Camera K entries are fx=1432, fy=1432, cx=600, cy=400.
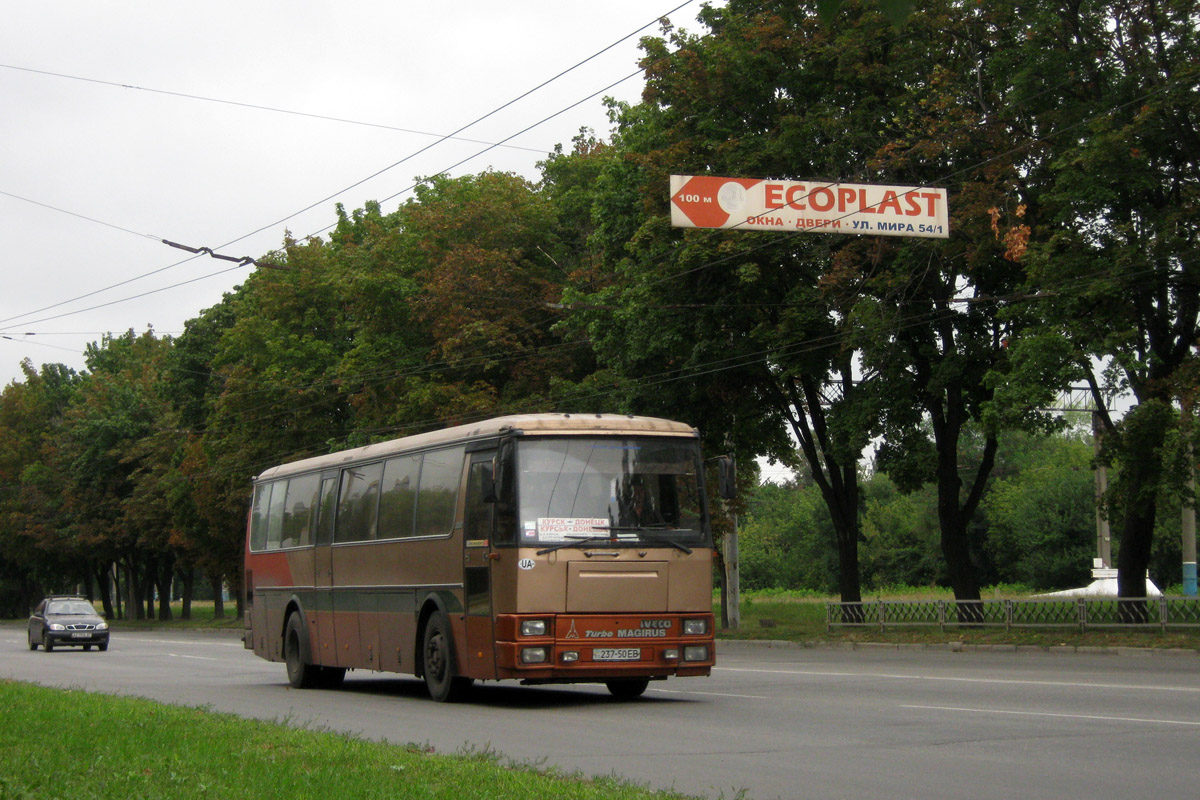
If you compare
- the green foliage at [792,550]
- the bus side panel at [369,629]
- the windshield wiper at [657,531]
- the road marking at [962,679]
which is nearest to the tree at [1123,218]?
the road marking at [962,679]

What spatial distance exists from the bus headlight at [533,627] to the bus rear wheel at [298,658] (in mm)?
6478

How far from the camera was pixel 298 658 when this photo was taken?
816 inches

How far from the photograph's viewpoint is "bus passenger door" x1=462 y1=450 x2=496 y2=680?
15328mm

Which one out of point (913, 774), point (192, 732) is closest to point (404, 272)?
point (192, 732)

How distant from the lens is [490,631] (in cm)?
1526

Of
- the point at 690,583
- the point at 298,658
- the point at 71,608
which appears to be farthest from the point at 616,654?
the point at 71,608

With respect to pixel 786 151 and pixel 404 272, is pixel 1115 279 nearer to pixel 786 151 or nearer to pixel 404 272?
pixel 786 151

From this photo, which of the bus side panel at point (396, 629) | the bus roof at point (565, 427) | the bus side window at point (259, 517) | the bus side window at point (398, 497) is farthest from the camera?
the bus side window at point (259, 517)

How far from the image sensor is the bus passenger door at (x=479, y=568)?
15328 millimetres

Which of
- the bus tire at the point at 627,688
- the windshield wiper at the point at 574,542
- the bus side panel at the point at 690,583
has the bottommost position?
the bus tire at the point at 627,688

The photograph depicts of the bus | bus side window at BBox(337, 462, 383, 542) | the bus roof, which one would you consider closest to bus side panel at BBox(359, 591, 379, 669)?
the bus

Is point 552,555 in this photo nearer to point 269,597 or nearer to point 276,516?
point 276,516

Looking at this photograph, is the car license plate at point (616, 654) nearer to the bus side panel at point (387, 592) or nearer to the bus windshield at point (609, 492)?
the bus windshield at point (609, 492)

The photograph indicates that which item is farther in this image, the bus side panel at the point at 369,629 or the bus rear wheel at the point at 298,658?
the bus rear wheel at the point at 298,658
